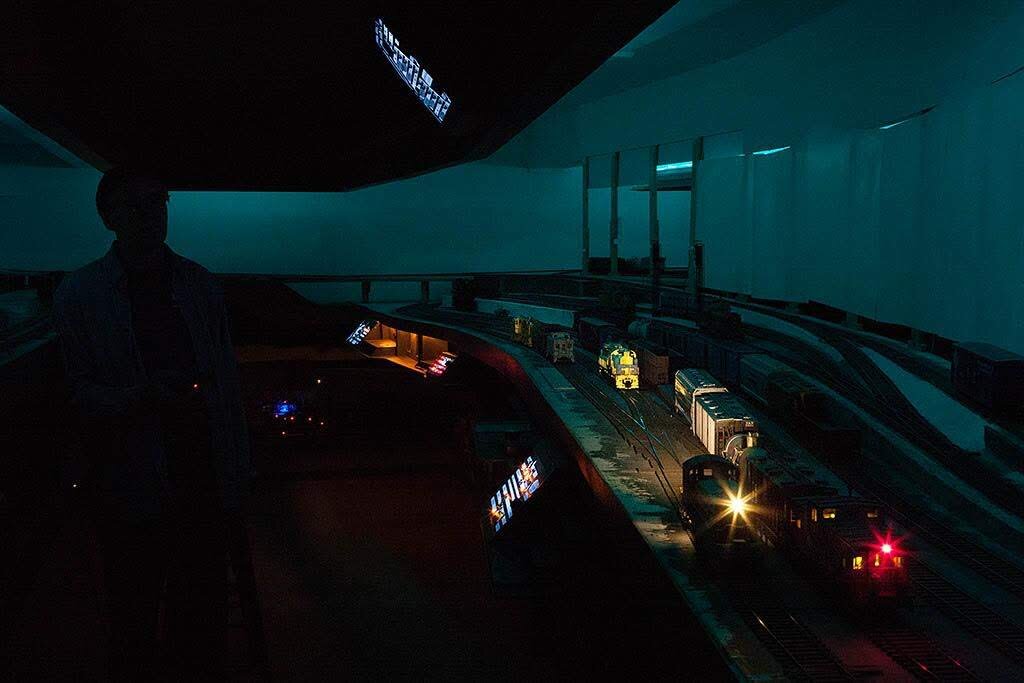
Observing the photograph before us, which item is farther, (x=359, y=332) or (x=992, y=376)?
(x=359, y=332)

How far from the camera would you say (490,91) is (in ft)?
49.3

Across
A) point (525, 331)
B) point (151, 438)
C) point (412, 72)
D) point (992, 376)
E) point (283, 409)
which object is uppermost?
point (412, 72)

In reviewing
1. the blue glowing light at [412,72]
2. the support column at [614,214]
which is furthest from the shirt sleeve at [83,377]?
the support column at [614,214]

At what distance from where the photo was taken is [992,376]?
11984mm

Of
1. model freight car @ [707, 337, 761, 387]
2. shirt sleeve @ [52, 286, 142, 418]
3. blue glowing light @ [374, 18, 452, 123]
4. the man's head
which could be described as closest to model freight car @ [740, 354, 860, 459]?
model freight car @ [707, 337, 761, 387]

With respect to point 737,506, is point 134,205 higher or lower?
higher

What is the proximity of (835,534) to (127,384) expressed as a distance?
602 cm

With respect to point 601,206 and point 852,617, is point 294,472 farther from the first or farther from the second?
point 601,206

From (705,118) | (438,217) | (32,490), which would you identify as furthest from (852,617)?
(438,217)

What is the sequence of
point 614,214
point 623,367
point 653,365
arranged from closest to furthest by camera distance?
point 623,367, point 653,365, point 614,214

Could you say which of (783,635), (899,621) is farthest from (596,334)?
(783,635)

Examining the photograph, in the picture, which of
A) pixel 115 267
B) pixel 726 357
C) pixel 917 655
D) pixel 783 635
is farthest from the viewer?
pixel 726 357

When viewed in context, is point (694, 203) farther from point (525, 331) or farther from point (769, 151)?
point (525, 331)

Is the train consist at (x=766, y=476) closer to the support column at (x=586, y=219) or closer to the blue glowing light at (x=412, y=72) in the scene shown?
the blue glowing light at (x=412, y=72)
